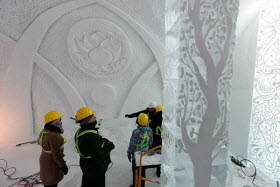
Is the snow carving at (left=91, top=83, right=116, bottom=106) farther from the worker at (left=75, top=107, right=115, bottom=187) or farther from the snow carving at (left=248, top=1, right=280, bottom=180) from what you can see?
the snow carving at (left=248, top=1, right=280, bottom=180)

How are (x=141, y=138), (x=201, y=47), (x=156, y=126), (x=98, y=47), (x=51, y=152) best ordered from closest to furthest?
1. (x=201, y=47)
2. (x=51, y=152)
3. (x=141, y=138)
4. (x=156, y=126)
5. (x=98, y=47)

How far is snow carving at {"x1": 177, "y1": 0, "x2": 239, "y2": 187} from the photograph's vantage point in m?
1.02

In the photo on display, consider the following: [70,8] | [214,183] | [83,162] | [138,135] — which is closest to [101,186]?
[83,162]

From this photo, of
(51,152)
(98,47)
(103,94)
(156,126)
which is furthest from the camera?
(103,94)

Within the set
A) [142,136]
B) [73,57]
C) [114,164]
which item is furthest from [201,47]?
[73,57]

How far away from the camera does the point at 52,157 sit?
→ 1.86 m

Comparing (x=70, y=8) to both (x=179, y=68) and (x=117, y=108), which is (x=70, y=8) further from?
(x=179, y=68)

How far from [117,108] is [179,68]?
3.08 metres

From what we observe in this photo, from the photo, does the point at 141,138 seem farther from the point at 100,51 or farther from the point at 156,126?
the point at 100,51

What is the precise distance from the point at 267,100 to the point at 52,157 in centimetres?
365

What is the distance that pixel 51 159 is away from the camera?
1.86 m

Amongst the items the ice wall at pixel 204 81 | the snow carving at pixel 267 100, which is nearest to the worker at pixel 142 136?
the ice wall at pixel 204 81

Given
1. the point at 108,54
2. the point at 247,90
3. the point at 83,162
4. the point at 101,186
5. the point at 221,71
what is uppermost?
the point at 108,54

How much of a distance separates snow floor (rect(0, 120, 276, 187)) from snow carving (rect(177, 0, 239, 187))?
1459 mm
